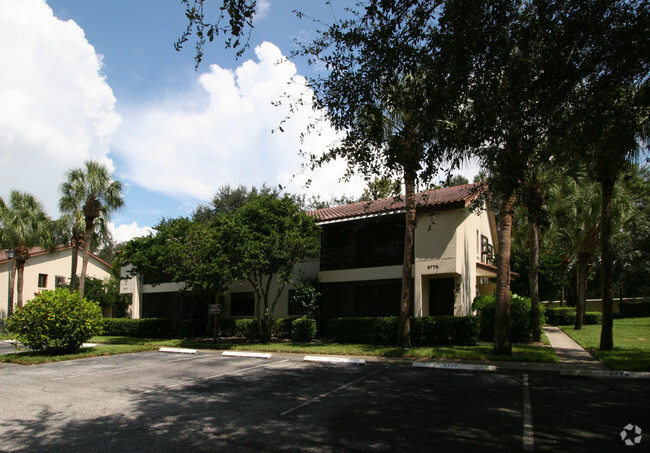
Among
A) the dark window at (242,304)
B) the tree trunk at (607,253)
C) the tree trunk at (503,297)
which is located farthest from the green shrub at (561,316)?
the dark window at (242,304)

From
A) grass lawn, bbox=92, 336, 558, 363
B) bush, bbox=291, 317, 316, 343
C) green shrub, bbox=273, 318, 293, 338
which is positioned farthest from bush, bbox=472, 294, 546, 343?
green shrub, bbox=273, 318, 293, 338

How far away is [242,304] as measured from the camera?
1033 inches

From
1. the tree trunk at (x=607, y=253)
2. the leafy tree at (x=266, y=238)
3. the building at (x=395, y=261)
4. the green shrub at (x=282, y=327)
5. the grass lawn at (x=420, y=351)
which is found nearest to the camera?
the grass lawn at (x=420, y=351)

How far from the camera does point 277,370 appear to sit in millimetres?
12336

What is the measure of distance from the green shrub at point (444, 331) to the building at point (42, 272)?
1167 inches

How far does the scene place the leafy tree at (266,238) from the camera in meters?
18.1

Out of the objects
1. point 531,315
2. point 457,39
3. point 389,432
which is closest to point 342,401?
point 389,432

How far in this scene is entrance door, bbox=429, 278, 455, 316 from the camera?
20.7 metres

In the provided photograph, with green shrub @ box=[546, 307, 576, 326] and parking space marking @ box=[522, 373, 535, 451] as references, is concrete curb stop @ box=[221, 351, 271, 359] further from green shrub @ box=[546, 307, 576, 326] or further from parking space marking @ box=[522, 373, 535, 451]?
green shrub @ box=[546, 307, 576, 326]

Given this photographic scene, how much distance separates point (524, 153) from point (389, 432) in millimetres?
5296

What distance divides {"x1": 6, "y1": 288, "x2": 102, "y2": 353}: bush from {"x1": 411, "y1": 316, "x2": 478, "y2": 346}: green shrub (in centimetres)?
1254

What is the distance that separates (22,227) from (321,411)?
30.8 metres

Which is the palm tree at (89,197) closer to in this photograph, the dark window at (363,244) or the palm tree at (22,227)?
the palm tree at (22,227)

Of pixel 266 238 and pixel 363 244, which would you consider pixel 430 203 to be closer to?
pixel 363 244
